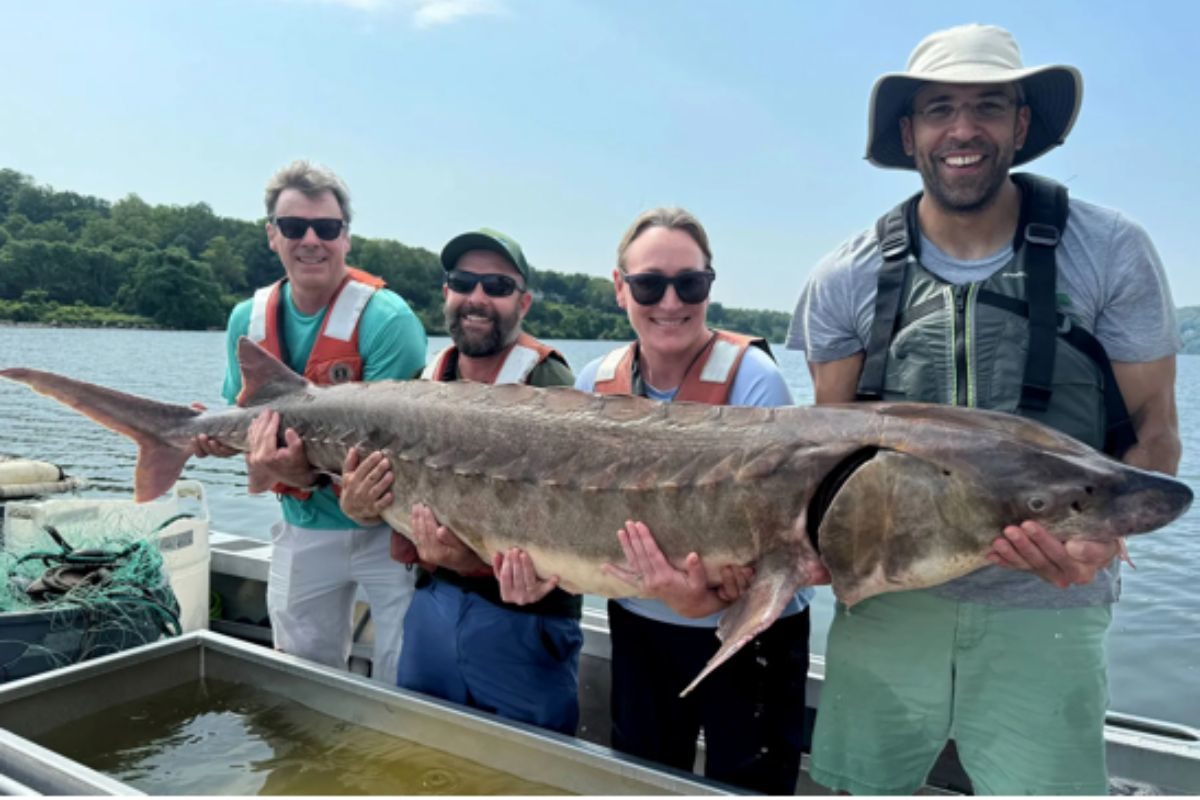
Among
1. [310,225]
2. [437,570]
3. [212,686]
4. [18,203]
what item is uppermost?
[18,203]

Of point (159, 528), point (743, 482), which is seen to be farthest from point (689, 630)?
point (159, 528)

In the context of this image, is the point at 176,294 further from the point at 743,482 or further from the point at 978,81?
the point at 978,81

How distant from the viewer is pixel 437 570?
378 cm

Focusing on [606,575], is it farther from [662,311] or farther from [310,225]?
[310,225]

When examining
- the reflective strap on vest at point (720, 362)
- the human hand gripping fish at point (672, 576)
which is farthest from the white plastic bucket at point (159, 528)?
the reflective strap on vest at point (720, 362)

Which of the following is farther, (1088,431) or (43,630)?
(43,630)

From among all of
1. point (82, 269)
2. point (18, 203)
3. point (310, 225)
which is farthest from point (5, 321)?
point (310, 225)

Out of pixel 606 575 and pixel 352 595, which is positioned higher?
pixel 606 575

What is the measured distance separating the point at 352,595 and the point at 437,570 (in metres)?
1.10

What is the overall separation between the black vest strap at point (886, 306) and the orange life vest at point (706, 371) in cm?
49

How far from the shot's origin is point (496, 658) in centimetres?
358

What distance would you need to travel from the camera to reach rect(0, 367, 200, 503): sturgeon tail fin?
4078mm

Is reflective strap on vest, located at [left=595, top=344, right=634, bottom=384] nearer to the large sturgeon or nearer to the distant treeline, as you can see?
the large sturgeon

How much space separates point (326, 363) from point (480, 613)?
1606mm
